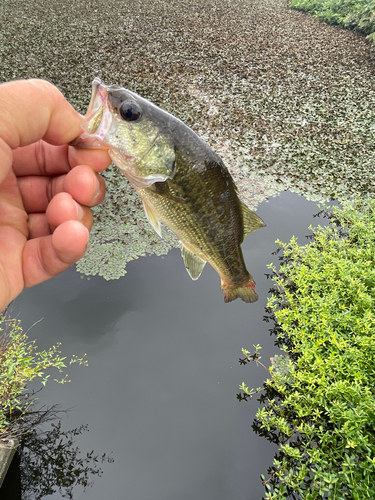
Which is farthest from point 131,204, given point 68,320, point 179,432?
point 179,432

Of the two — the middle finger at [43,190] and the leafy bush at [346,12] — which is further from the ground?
the leafy bush at [346,12]

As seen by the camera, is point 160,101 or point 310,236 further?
point 160,101

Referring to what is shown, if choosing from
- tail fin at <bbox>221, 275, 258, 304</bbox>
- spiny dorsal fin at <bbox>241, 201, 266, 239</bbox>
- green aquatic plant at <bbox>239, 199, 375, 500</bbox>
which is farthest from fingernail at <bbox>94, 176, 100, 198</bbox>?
green aquatic plant at <bbox>239, 199, 375, 500</bbox>

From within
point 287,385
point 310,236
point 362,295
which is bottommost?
point 287,385

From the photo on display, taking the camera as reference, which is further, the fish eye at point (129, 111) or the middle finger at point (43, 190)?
the middle finger at point (43, 190)

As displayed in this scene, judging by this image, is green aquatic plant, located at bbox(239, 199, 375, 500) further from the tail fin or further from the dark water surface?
the tail fin

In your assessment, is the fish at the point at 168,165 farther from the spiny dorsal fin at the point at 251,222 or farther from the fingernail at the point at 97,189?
the fingernail at the point at 97,189

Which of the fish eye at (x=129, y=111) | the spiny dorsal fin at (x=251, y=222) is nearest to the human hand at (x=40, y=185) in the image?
the fish eye at (x=129, y=111)

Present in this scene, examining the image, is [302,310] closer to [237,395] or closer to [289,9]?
[237,395]
